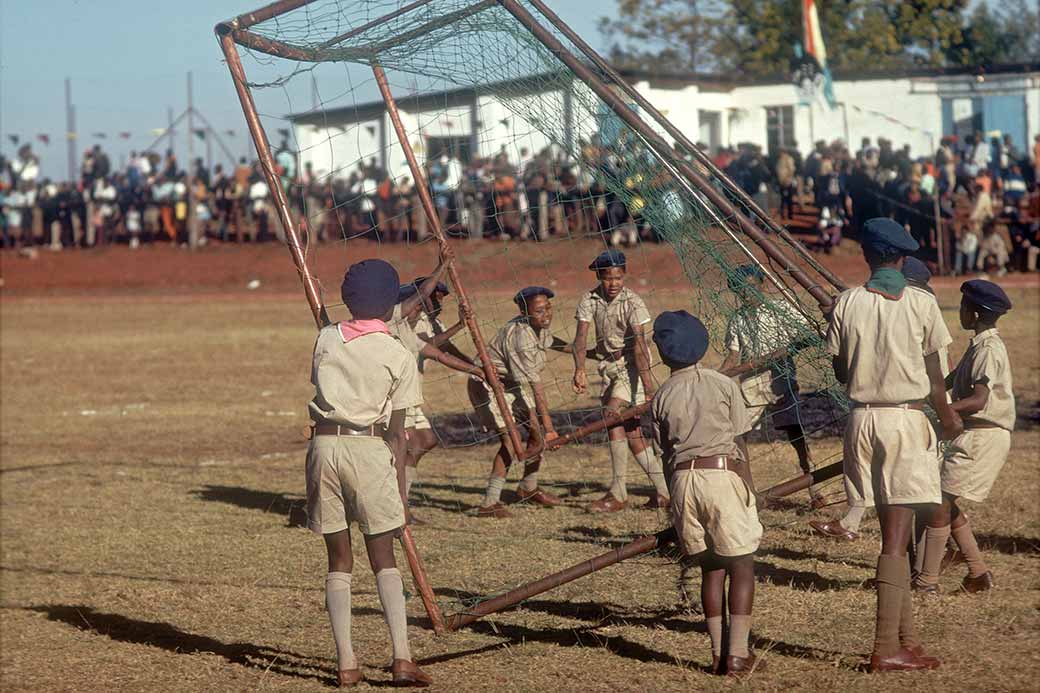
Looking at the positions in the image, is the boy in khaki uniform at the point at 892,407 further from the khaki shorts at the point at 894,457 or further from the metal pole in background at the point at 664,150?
the metal pole in background at the point at 664,150

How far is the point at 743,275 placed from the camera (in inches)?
260

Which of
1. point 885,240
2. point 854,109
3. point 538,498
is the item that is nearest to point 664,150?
point 885,240

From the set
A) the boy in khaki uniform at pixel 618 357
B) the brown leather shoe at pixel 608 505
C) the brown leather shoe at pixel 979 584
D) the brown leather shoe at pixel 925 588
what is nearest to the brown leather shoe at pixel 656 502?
the boy in khaki uniform at pixel 618 357

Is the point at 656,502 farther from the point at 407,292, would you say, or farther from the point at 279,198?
the point at 279,198

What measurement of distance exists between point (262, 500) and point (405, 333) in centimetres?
239

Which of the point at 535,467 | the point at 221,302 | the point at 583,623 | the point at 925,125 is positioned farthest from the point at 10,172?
the point at 583,623

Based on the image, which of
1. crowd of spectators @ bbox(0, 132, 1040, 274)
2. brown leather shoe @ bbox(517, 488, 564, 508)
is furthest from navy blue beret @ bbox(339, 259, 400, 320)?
crowd of spectators @ bbox(0, 132, 1040, 274)

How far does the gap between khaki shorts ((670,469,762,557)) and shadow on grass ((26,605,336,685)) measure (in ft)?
5.66

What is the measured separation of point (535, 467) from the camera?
931 centimetres

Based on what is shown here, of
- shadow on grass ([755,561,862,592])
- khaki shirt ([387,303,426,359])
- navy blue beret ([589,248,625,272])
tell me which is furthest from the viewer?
navy blue beret ([589,248,625,272])

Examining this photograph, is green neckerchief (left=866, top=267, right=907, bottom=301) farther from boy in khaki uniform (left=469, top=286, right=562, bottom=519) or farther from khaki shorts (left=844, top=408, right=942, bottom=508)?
boy in khaki uniform (left=469, top=286, right=562, bottom=519)

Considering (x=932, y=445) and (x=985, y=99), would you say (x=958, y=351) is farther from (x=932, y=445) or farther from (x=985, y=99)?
(x=985, y=99)

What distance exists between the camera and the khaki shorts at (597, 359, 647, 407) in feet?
30.0

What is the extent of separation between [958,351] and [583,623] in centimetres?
1044
